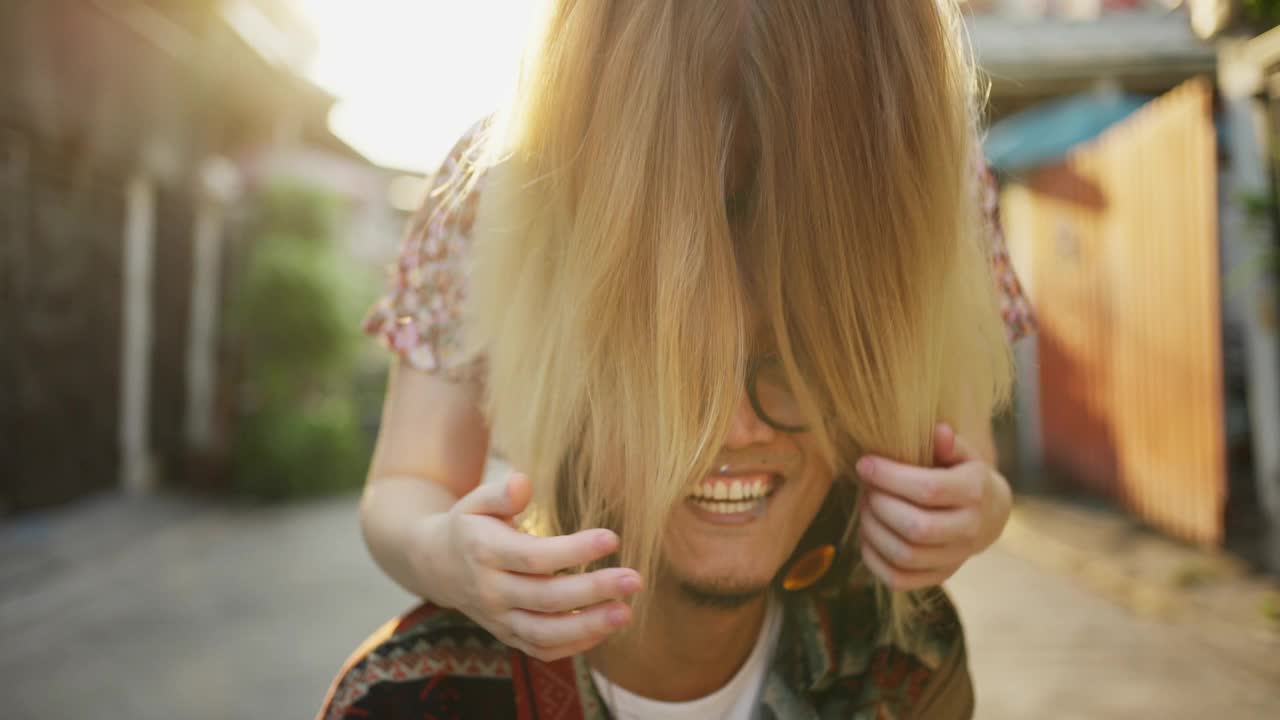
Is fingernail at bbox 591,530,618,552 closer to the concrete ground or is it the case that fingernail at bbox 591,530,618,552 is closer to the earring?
the earring

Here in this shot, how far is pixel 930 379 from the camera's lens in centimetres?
98

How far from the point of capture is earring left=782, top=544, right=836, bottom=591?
3.89ft

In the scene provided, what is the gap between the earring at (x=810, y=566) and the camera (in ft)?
3.89

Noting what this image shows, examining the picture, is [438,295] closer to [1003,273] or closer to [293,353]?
[1003,273]

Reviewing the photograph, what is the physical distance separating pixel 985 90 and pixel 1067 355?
5.11 m

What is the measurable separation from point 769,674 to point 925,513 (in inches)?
16.7

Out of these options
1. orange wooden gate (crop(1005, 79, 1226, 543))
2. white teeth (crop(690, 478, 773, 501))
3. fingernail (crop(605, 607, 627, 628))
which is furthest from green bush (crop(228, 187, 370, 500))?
fingernail (crop(605, 607, 627, 628))

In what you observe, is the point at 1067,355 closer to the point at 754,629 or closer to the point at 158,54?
the point at 754,629

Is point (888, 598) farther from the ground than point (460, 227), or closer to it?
closer to it

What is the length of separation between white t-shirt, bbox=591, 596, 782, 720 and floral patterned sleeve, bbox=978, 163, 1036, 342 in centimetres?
57

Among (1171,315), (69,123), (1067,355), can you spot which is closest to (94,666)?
(69,123)

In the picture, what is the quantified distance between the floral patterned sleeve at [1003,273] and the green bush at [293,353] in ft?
24.6

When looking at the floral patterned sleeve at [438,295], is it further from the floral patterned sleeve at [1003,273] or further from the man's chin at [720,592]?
the floral patterned sleeve at [1003,273]

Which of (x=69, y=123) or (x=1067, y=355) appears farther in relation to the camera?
(x=69, y=123)
